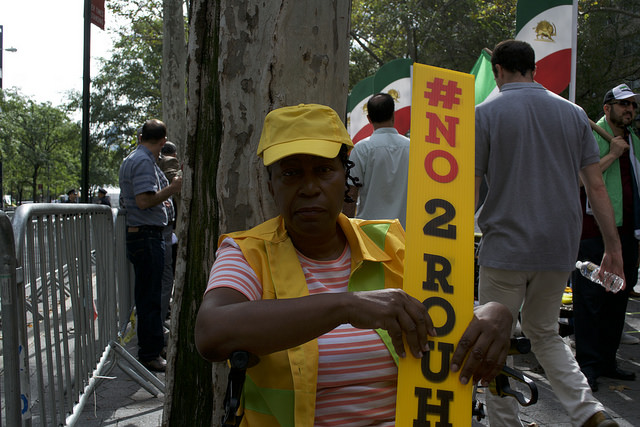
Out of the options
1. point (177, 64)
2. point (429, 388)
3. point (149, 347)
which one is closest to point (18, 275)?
point (429, 388)

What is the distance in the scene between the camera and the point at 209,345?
5.27ft

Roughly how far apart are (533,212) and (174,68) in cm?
1209

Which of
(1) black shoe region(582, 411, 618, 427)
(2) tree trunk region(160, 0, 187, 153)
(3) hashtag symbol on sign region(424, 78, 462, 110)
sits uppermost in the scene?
(2) tree trunk region(160, 0, 187, 153)

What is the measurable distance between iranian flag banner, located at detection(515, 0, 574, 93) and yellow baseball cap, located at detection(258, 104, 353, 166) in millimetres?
3926

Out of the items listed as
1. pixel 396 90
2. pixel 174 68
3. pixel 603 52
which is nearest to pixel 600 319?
pixel 396 90

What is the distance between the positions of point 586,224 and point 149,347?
3.90m

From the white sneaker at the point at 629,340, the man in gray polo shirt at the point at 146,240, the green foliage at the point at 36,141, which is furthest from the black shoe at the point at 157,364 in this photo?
the green foliage at the point at 36,141

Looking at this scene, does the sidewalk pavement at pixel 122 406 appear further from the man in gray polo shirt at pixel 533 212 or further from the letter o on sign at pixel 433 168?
the letter o on sign at pixel 433 168

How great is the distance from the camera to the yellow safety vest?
170 cm

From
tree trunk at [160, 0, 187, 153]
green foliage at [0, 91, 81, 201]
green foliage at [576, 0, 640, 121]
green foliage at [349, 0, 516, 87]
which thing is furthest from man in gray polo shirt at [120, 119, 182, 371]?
green foliage at [0, 91, 81, 201]

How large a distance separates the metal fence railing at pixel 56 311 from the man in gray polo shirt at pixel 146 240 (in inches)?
18.2

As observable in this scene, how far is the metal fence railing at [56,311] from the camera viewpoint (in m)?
2.21

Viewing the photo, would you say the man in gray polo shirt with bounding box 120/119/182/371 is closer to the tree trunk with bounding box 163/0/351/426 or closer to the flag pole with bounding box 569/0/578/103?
the tree trunk with bounding box 163/0/351/426

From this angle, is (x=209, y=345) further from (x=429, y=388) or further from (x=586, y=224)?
(x=586, y=224)
